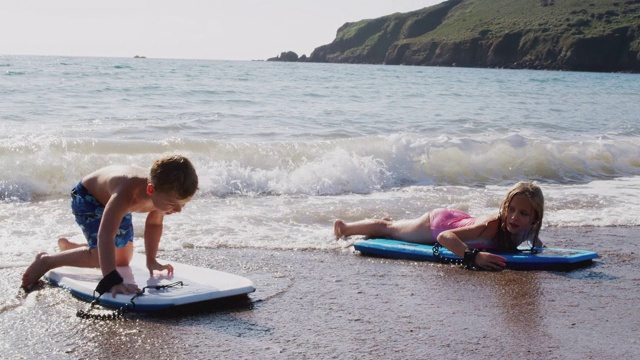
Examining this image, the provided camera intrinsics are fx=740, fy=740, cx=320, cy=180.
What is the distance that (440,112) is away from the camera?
20.6 metres

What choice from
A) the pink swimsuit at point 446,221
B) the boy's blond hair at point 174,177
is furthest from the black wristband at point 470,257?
the boy's blond hair at point 174,177

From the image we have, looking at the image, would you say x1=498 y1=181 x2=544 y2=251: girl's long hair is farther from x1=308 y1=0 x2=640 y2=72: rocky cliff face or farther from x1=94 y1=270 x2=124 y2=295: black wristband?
x1=308 y1=0 x2=640 y2=72: rocky cliff face

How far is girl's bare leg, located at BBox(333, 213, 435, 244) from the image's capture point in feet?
21.2

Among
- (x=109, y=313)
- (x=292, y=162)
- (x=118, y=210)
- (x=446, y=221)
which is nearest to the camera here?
(x=109, y=313)

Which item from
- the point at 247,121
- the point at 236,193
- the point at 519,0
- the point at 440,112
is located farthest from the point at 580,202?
the point at 519,0

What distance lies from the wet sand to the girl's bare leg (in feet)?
2.14

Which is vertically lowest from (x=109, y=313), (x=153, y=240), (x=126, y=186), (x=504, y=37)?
(x=109, y=313)

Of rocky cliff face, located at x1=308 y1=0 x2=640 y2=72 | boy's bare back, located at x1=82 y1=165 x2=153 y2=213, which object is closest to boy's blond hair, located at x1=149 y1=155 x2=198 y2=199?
boy's bare back, located at x1=82 y1=165 x2=153 y2=213

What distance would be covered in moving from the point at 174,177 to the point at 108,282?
2.46 ft

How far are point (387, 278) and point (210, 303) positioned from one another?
142 cm

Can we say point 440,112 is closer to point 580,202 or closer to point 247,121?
point 247,121

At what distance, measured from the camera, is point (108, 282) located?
4379 mm

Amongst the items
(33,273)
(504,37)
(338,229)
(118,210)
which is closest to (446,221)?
(338,229)

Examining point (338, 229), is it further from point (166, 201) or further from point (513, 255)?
point (166, 201)
